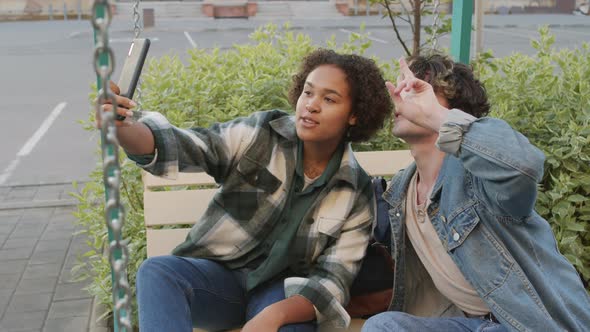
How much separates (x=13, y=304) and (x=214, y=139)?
1.99 m

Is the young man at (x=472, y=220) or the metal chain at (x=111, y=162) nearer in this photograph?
the metal chain at (x=111, y=162)

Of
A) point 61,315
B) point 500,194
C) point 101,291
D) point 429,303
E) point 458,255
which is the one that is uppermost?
point 500,194

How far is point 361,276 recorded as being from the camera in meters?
2.57

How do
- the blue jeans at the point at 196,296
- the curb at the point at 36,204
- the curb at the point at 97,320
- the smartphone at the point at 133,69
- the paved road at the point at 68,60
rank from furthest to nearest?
the paved road at the point at 68,60 → the curb at the point at 36,204 → the curb at the point at 97,320 → the blue jeans at the point at 196,296 → the smartphone at the point at 133,69

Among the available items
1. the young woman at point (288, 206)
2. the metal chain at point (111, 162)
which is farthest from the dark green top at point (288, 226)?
the metal chain at point (111, 162)

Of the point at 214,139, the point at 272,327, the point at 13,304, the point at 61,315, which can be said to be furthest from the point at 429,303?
the point at 13,304

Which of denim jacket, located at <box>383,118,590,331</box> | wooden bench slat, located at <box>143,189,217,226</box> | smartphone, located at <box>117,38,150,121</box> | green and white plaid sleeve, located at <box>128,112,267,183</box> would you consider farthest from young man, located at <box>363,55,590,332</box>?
wooden bench slat, located at <box>143,189,217,226</box>

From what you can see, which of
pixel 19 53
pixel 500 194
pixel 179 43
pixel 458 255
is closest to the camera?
pixel 500 194

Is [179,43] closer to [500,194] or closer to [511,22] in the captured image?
[511,22]

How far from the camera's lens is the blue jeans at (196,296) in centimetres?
215

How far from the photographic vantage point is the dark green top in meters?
2.40

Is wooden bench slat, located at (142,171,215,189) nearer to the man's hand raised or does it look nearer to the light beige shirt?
the light beige shirt

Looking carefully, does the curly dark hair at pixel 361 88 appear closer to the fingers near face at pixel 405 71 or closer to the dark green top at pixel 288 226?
the dark green top at pixel 288 226

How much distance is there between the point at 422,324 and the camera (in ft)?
6.82
